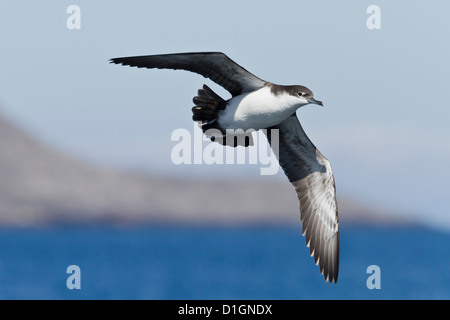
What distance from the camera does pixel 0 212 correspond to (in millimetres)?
118500

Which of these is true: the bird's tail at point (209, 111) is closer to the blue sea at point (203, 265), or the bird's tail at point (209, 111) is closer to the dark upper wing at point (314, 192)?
the dark upper wing at point (314, 192)

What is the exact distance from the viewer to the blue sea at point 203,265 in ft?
202

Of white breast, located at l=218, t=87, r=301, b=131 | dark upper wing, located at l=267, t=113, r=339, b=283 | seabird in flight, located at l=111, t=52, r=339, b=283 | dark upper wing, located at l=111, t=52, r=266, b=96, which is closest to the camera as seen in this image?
dark upper wing, located at l=111, t=52, r=266, b=96

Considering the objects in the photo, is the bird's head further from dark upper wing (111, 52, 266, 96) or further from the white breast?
dark upper wing (111, 52, 266, 96)

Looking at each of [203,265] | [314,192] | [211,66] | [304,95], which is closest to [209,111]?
[211,66]

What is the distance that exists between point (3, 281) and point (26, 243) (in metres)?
51.7

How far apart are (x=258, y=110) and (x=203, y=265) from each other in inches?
3015

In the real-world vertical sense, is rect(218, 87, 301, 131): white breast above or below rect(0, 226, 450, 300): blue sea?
above

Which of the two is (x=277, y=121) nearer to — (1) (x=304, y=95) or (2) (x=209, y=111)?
(1) (x=304, y=95)

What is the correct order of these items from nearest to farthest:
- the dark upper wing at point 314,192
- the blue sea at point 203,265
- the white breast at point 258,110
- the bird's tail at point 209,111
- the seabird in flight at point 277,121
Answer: the seabird in flight at point 277,121, the white breast at point 258,110, the bird's tail at point 209,111, the dark upper wing at point 314,192, the blue sea at point 203,265

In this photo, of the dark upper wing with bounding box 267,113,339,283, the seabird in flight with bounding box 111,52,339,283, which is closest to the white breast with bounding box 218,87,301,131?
the seabird in flight with bounding box 111,52,339,283

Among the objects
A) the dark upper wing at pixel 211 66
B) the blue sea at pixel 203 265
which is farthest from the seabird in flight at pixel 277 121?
the blue sea at pixel 203 265

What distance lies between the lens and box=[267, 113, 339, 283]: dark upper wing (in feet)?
41.5
